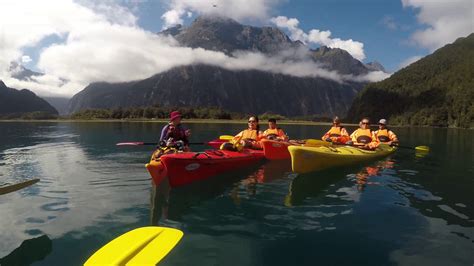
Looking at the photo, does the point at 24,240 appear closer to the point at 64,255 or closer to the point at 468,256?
the point at 64,255

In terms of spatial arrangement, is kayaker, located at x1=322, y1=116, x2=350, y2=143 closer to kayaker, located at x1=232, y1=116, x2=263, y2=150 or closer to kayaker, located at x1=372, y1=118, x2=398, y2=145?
kayaker, located at x1=372, y1=118, x2=398, y2=145

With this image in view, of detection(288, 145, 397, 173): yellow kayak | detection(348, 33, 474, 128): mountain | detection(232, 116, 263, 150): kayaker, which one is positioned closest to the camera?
detection(288, 145, 397, 173): yellow kayak

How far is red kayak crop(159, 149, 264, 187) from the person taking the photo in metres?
14.1

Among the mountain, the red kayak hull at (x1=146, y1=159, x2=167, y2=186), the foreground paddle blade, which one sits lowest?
the foreground paddle blade

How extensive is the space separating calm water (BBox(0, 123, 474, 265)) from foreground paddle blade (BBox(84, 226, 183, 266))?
604 mm

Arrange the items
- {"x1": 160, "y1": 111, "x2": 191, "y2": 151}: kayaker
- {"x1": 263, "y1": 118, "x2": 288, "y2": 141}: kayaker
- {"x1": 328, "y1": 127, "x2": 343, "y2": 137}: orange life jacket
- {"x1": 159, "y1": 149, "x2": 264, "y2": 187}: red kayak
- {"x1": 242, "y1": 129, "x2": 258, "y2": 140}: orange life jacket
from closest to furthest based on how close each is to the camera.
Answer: {"x1": 159, "y1": 149, "x2": 264, "y2": 187}: red kayak
{"x1": 160, "y1": 111, "x2": 191, "y2": 151}: kayaker
{"x1": 242, "y1": 129, "x2": 258, "y2": 140}: orange life jacket
{"x1": 263, "y1": 118, "x2": 288, "y2": 141}: kayaker
{"x1": 328, "y1": 127, "x2": 343, "y2": 137}: orange life jacket

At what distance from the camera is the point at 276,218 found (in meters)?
10.9

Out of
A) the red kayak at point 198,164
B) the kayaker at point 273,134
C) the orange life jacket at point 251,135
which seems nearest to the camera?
the red kayak at point 198,164

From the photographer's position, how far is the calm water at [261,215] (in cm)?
846

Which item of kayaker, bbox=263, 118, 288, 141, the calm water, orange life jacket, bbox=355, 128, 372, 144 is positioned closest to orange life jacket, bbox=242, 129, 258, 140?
kayaker, bbox=263, 118, 288, 141

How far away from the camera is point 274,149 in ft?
69.6

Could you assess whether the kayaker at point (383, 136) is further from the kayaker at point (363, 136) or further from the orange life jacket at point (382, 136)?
the kayaker at point (363, 136)

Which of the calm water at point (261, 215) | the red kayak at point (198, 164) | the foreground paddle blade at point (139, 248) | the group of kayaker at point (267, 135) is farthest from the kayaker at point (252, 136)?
the foreground paddle blade at point (139, 248)

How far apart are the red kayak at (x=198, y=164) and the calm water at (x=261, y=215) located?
455 mm
